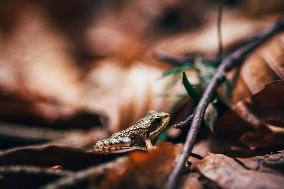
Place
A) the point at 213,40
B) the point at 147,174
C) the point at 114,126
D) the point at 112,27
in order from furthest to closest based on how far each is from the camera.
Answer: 1. the point at 112,27
2. the point at 213,40
3. the point at 114,126
4. the point at 147,174

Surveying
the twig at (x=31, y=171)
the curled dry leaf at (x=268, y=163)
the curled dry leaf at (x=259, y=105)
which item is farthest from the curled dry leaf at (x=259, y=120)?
the twig at (x=31, y=171)

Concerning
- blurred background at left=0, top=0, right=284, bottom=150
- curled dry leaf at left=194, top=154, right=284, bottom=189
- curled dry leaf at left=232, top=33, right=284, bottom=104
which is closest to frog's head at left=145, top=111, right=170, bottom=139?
blurred background at left=0, top=0, right=284, bottom=150

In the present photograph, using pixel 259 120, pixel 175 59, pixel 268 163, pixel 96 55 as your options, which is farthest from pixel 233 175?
pixel 96 55

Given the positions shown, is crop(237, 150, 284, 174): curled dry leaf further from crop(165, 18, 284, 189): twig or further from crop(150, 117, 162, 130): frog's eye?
crop(150, 117, 162, 130): frog's eye

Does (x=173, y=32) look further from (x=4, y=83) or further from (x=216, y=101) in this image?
(x=216, y=101)

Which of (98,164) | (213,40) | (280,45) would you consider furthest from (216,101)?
(213,40)

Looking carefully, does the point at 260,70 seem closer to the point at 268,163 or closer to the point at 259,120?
the point at 259,120

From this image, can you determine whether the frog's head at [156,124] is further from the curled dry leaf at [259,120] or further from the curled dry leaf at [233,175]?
the curled dry leaf at [233,175]
